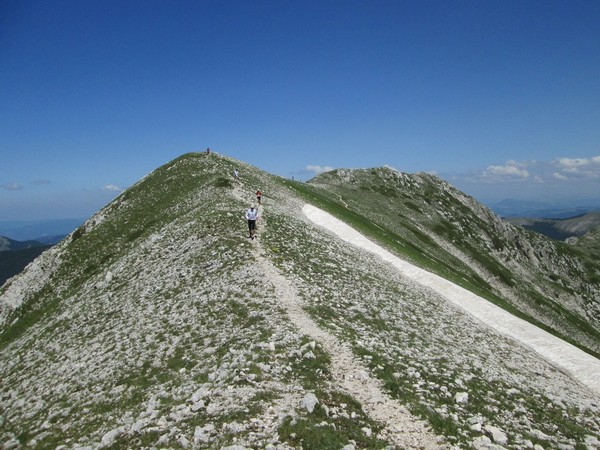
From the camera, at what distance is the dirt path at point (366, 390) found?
12.0 meters

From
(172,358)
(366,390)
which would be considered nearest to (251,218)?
(172,358)

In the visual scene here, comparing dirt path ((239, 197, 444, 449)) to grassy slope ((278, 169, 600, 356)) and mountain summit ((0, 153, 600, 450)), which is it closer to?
mountain summit ((0, 153, 600, 450))

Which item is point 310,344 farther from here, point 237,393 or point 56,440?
point 56,440

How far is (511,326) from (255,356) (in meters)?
24.6

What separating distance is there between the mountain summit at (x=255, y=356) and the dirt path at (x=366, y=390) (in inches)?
2.3

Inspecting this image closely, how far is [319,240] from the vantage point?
36.3 m

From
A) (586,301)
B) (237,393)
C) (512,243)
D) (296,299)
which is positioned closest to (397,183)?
(512,243)

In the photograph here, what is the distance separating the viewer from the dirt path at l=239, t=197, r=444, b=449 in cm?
1197

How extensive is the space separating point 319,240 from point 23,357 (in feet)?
80.6

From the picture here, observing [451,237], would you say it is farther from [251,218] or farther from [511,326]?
[251,218]

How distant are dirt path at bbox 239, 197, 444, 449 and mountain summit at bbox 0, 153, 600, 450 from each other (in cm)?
6

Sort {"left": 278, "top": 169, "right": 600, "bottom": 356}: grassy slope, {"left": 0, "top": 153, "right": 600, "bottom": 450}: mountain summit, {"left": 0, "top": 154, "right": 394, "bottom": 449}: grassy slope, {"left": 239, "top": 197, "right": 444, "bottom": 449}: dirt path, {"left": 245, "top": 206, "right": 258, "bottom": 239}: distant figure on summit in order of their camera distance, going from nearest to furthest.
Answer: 1. {"left": 239, "top": 197, "right": 444, "bottom": 449}: dirt path
2. {"left": 0, "top": 154, "right": 394, "bottom": 449}: grassy slope
3. {"left": 0, "top": 153, "right": 600, "bottom": 450}: mountain summit
4. {"left": 245, "top": 206, "right": 258, "bottom": 239}: distant figure on summit
5. {"left": 278, "top": 169, "right": 600, "bottom": 356}: grassy slope

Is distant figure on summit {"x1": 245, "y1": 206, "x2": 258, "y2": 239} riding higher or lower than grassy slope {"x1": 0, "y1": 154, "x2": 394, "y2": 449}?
higher

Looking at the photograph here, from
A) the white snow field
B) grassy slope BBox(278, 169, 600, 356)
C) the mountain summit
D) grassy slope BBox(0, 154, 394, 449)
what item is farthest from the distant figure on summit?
grassy slope BBox(278, 169, 600, 356)
